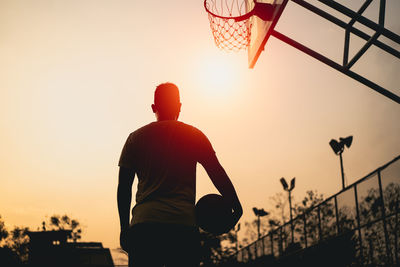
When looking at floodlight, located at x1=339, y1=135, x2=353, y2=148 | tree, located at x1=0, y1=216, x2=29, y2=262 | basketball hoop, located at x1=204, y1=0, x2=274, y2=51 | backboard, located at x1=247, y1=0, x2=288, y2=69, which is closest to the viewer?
backboard, located at x1=247, y1=0, x2=288, y2=69

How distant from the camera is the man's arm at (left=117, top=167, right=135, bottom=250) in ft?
8.06

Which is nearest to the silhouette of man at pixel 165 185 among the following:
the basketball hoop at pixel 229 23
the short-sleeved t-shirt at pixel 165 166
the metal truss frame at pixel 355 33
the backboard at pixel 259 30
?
the short-sleeved t-shirt at pixel 165 166

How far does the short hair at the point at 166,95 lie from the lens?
2.71 m

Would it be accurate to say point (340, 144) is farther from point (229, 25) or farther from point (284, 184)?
point (229, 25)

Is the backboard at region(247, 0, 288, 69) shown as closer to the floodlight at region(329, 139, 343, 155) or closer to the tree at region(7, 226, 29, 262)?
the floodlight at region(329, 139, 343, 155)

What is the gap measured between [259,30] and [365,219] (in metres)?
5.90

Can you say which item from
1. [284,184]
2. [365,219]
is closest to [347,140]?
[365,219]

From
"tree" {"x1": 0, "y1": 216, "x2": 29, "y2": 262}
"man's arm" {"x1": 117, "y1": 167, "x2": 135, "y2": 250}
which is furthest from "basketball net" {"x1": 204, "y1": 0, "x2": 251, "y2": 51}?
"tree" {"x1": 0, "y1": 216, "x2": 29, "y2": 262}

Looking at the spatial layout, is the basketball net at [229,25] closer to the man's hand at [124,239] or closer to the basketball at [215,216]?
the basketball at [215,216]

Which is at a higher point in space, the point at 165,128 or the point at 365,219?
the point at 365,219

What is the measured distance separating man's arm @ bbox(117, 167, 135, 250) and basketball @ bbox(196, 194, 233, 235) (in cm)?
52

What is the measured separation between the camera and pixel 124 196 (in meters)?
2.52

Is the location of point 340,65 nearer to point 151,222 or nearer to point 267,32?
point 267,32

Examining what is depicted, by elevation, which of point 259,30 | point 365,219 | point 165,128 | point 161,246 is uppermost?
point 259,30
